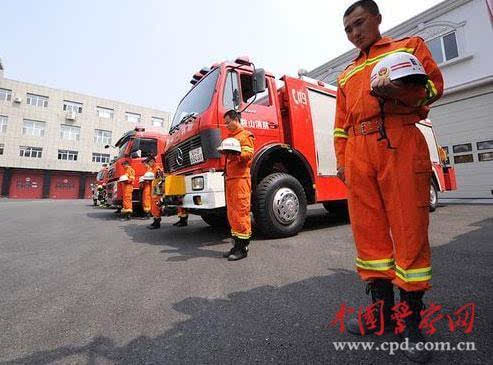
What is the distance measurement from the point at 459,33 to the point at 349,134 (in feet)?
37.6

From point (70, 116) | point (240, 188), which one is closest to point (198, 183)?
point (240, 188)

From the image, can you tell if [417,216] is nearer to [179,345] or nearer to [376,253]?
[376,253]

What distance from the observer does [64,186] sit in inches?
1230

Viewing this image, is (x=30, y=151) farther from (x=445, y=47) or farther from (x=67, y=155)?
(x=445, y=47)

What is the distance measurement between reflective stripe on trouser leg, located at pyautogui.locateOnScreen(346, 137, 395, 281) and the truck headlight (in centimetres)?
215

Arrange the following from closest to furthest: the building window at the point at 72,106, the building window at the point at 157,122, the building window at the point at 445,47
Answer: the building window at the point at 445,47 < the building window at the point at 72,106 < the building window at the point at 157,122

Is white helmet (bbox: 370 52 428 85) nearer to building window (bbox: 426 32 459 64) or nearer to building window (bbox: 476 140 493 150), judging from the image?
building window (bbox: 476 140 493 150)

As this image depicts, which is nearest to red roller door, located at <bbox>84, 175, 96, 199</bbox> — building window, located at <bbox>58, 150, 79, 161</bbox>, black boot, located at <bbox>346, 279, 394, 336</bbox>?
building window, located at <bbox>58, 150, 79, 161</bbox>

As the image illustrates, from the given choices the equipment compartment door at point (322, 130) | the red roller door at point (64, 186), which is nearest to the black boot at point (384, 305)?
the equipment compartment door at point (322, 130)

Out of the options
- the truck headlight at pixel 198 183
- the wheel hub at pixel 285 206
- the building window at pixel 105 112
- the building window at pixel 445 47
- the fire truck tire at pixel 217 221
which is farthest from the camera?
the building window at pixel 105 112

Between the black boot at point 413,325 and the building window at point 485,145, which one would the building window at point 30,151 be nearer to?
the black boot at point 413,325

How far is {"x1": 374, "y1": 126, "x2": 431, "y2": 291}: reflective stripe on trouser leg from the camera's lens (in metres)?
1.35

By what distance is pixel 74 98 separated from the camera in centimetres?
3269

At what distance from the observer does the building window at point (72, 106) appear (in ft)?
105
